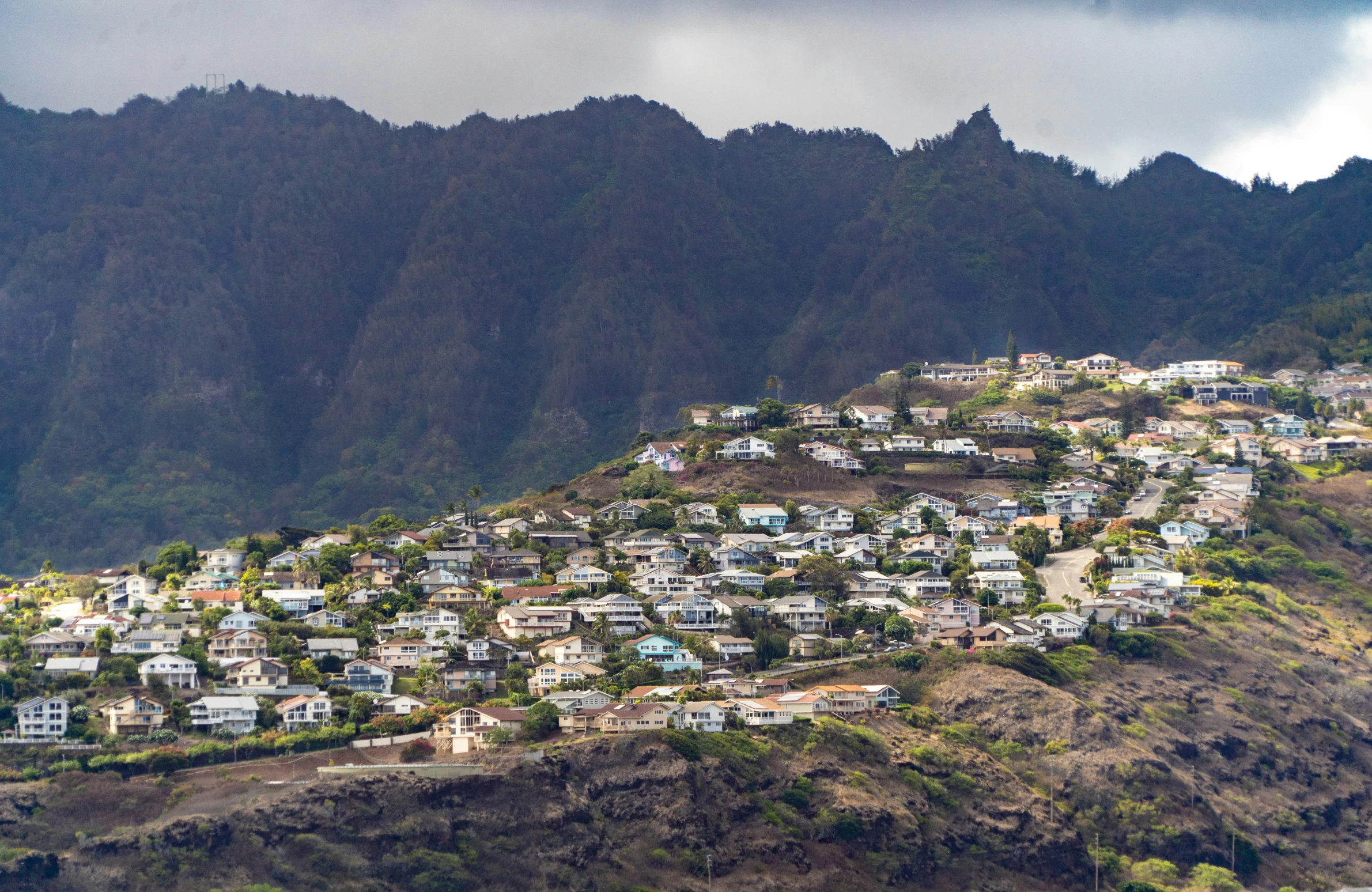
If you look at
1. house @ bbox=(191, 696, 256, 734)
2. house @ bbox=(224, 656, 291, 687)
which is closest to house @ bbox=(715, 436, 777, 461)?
house @ bbox=(224, 656, 291, 687)

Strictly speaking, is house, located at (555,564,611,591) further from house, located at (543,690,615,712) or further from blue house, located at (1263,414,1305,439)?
blue house, located at (1263,414,1305,439)

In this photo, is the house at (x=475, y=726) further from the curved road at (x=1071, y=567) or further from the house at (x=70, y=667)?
the curved road at (x=1071, y=567)

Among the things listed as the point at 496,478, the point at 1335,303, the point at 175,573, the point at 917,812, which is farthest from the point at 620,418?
the point at 917,812

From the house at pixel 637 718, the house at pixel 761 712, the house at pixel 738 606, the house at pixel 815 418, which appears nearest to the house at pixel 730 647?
the house at pixel 738 606

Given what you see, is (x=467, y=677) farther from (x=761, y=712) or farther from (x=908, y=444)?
(x=908, y=444)

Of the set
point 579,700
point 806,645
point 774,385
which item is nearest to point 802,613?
point 806,645

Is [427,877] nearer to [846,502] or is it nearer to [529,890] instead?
[529,890]
